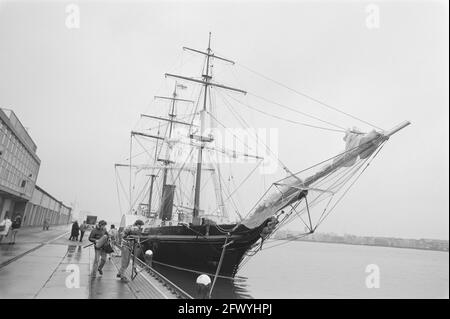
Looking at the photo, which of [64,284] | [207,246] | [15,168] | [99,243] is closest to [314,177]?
[207,246]

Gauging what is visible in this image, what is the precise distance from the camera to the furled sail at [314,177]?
37.8 feet

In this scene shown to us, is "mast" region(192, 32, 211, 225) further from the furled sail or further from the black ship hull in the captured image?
the furled sail

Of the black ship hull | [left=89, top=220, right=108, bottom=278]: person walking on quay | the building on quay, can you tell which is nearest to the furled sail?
→ the black ship hull

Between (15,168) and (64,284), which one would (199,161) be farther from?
(15,168)

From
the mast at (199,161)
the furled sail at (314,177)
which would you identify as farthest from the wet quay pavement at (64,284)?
the mast at (199,161)

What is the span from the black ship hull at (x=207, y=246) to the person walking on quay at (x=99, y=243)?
22.8 feet

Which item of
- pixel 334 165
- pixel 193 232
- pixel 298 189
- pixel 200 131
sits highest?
pixel 200 131

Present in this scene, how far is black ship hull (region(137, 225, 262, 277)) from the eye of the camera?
642 inches

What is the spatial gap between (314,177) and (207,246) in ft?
25.2
